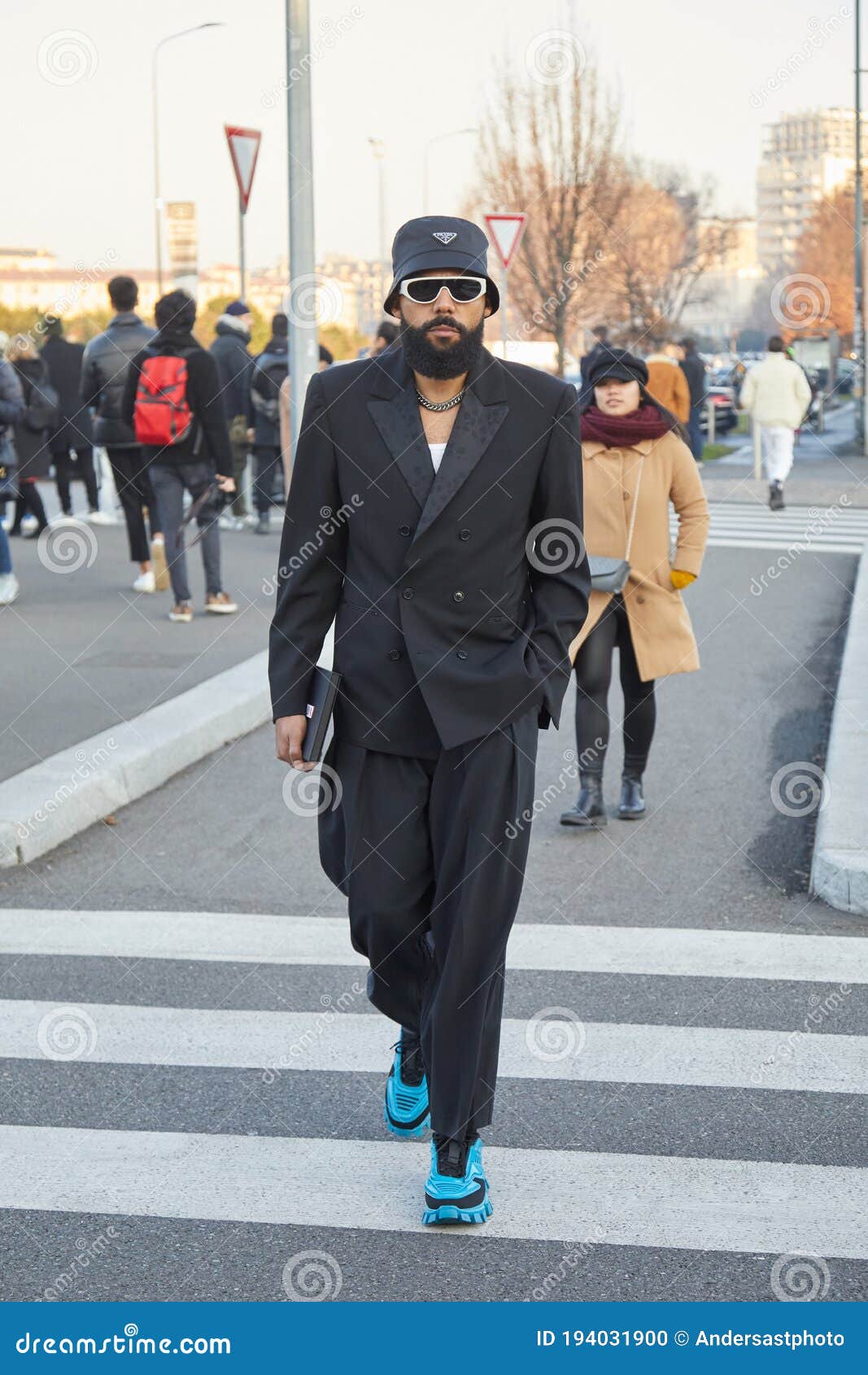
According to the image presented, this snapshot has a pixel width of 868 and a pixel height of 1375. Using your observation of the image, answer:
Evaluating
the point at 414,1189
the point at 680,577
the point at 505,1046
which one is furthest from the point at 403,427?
the point at 680,577

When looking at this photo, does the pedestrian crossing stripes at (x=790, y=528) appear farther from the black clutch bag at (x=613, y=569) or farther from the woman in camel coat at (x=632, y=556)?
the black clutch bag at (x=613, y=569)

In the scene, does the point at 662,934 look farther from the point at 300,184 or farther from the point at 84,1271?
the point at 300,184

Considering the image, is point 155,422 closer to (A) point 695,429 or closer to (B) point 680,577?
(B) point 680,577

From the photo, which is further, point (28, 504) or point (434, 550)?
Answer: point (28, 504)

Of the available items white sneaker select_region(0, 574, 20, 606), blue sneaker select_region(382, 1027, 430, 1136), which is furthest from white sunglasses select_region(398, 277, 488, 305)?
white sneaker select_region(0, 574, 20, 606)

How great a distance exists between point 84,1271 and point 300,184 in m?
8.47

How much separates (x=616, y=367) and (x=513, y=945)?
7.43 feet

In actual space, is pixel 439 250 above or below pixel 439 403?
above

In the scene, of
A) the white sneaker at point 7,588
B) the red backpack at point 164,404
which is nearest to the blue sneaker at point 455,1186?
the red backpack at point 164,404

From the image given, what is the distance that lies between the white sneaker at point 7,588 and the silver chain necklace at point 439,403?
876 centimetres

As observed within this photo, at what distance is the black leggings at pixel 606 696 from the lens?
6.82 metres

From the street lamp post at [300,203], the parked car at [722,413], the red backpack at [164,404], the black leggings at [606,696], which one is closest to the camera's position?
the black leggings at [606,696]

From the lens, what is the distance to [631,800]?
6988 millimetres

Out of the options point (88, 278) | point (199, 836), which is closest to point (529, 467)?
point (199, 836)
